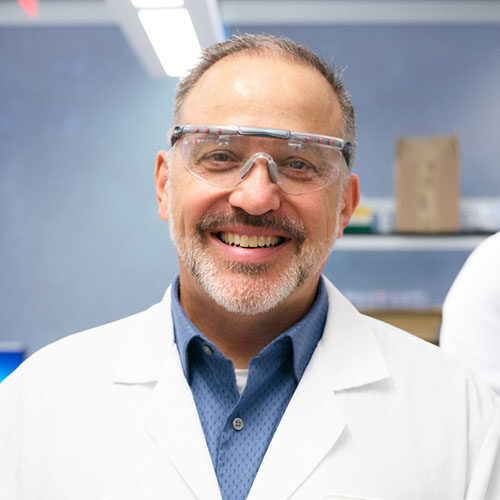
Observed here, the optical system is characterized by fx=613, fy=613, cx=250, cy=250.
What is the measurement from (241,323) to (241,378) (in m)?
0.11

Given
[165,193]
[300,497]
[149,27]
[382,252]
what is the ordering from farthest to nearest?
[382,252]
[149,27]
[165,193]
[300,497]

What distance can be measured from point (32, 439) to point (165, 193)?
55cm

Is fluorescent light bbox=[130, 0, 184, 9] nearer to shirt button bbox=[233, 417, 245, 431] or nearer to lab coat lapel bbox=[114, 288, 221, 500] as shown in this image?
lab coat lapel bbox=[114, 288, 221, 500]

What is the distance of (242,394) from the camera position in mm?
1104

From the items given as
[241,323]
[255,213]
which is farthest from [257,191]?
[241,323]

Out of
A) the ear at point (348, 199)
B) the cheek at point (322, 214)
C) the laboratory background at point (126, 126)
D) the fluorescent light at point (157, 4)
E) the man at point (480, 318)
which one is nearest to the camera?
the cheek at point (322, 214)

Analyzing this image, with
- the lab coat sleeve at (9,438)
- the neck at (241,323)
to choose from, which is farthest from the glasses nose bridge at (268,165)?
the lab coat sleeve at (9,438)

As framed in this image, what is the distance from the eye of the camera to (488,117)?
371 cm

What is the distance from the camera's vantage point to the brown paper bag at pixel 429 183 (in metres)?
3.19

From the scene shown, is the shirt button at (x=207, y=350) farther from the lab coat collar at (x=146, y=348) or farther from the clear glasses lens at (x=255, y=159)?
the clear glasses lens at (x=255, y=159)

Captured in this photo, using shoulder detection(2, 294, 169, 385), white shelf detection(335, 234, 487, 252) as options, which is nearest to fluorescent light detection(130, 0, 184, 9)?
shoulder detection(2, 294, 169, 385)

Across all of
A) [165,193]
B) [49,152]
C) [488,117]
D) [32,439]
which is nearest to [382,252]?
[488,117]

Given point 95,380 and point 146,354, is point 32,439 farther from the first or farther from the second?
point 146,354

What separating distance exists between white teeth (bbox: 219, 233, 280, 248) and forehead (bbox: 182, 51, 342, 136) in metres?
0.21
